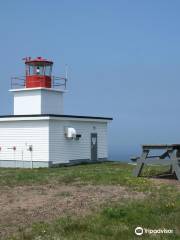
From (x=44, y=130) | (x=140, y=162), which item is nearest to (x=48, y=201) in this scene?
(x=140, y=162)

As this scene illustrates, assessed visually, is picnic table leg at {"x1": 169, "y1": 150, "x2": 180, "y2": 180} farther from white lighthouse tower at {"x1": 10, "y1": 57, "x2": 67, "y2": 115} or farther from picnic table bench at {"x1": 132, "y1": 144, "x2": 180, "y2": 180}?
white lighthouse tower at {"x1": 10, "y1": 57, "x2": 67, "y2": 115}

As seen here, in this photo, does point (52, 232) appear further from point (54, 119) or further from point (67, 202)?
point (54, 119)

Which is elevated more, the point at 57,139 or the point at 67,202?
the point at 57,139

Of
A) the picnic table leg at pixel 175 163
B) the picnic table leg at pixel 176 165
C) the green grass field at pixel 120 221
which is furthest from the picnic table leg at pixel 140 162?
the green grass field at pixel 120 221

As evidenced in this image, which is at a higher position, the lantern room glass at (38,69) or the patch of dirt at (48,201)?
the lantern room glass at (38,69)

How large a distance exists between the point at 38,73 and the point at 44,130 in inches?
161

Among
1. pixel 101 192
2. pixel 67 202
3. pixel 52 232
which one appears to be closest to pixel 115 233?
pixel 52 232

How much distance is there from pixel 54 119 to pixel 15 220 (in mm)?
15298

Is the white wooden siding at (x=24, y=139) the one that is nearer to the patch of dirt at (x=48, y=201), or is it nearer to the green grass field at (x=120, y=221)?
the patch of dirt at (x=48, y=201)

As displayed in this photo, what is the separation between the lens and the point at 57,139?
24281 mm

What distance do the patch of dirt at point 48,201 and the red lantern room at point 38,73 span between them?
532 inches

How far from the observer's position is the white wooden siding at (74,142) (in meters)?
24.1

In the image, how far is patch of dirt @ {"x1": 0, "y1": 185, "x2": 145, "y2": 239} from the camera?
893 centimetres

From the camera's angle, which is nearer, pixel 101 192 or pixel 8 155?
pixel 101 192
